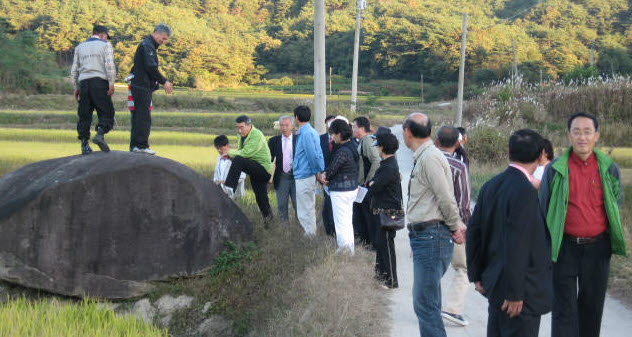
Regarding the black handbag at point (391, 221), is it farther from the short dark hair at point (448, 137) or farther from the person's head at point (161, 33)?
the person's head at point (161, 33)

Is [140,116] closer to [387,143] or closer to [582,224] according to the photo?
[387,143]

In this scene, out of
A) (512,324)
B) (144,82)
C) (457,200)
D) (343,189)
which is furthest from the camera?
(144,82)

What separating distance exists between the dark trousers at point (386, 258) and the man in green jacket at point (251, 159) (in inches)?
97.1

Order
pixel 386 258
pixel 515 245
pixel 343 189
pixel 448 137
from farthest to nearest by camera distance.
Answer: pixel 343 189
pixel 386 258
pixel 448 137
pixel 515 245

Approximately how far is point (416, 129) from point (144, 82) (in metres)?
5.35

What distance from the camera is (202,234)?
8.65m

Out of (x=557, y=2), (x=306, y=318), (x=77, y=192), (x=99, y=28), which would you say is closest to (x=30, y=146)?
(x=99, y=28)

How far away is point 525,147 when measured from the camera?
14.9 ft

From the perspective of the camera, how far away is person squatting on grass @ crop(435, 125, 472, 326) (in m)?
6.29

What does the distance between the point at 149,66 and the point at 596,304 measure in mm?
6579

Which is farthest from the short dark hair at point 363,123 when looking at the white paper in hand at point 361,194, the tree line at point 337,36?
the tree line at point 337,36

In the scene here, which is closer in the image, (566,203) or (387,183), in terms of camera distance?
(566,203)

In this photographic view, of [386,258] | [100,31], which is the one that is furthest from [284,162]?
[100,31]

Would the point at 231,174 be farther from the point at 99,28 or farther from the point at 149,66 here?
the point at 99,28
